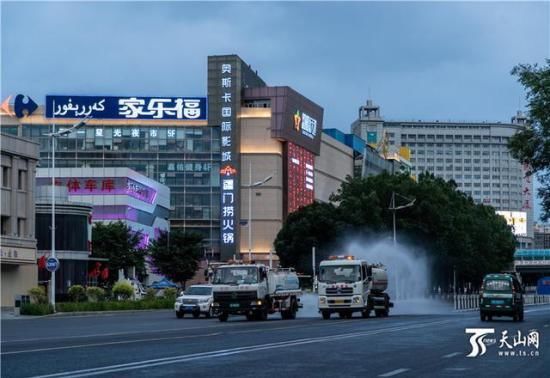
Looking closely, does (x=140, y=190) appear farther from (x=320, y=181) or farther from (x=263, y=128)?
(x=320, y=181)

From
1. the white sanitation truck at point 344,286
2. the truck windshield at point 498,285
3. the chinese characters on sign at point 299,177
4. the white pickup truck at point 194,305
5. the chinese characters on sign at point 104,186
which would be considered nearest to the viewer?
the truck windshield at point 498,285

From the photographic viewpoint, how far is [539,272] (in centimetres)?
19850

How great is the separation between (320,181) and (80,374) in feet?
448

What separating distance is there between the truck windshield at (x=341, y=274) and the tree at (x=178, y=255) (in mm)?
53089

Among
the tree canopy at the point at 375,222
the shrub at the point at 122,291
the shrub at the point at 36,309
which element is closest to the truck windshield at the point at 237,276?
the shrub at the point at 36,309

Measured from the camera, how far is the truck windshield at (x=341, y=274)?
46.2 meters

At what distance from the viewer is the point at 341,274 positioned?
46.2 meters

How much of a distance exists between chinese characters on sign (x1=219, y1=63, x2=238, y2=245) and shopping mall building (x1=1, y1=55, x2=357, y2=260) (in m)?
0.13

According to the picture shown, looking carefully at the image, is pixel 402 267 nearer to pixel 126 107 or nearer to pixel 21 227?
pixel 21 227

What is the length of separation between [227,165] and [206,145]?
426cm

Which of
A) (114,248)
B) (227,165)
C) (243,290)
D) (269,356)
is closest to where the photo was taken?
(269,356)

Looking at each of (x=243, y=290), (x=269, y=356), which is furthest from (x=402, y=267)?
(x=269, y=356)

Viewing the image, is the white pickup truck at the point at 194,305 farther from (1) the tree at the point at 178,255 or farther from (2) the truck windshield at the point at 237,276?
(1) the tree at the point at 178,255

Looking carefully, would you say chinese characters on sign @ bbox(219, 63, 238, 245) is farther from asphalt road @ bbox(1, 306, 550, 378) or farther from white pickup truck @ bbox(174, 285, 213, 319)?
asphalt road @ bbox(1, 306, 550, 378)
